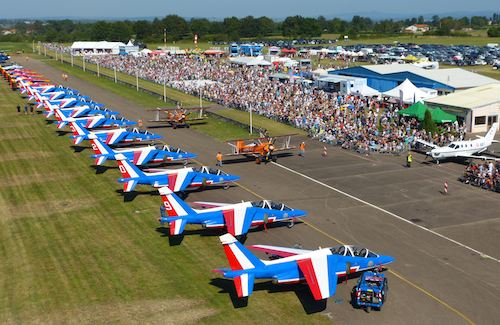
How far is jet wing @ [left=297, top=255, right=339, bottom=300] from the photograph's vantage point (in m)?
25.0

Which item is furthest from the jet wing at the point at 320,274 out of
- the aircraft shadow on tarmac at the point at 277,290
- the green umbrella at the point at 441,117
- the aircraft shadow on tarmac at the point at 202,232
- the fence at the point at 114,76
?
the fence at the point at 114,76

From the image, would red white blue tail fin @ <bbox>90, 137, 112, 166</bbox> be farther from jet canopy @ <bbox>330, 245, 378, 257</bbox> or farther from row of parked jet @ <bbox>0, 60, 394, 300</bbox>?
jet canopy @ <bbox>330, 245, 378, 257</bbox>

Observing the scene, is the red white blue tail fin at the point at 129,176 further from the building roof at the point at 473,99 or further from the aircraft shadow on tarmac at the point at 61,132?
the building roof at the point at 473,99

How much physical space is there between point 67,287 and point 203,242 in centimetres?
858

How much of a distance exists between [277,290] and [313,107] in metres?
48.8

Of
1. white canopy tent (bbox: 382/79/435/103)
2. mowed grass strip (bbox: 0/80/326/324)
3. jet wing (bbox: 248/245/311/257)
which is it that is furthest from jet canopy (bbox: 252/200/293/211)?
white canopy tent (bbox: 382/79/435/103)


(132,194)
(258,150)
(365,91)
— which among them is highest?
(365,91)

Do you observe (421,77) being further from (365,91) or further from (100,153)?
(100,153)

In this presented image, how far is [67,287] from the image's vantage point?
2791cm

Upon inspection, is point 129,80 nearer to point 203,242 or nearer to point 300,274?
point 203,242

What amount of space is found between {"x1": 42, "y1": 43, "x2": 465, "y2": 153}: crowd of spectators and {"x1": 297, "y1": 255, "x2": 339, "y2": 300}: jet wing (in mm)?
29153

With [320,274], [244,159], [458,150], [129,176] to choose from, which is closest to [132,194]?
[129,176]

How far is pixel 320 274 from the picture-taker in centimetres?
2591

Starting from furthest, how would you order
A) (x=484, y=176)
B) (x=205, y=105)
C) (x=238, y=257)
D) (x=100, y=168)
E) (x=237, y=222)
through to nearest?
(x=205, y=105) → (x=100, y=168) → (x=484, y=176) → (x=237, y=222) → (x=238, y=257)
